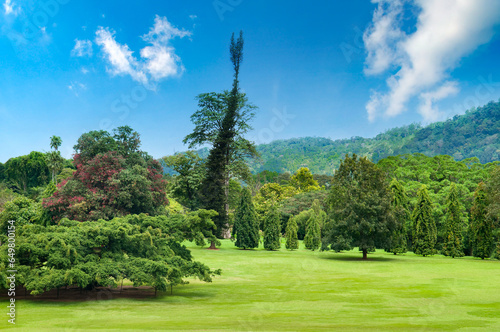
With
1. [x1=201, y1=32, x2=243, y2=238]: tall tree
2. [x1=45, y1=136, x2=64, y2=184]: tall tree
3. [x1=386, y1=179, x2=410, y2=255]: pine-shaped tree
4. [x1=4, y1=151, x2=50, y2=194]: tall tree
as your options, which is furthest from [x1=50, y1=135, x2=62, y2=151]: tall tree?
[x1=386, y1=179, x2=410, y2=255]: pine-shaped tree

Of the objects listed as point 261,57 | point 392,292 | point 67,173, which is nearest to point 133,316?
point 392,292

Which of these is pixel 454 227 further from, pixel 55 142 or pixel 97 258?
pixel 55 142

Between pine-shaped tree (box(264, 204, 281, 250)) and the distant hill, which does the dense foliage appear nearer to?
pine-shaped tree (box(264, 204, 281, 250))

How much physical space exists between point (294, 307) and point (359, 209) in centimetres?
1731

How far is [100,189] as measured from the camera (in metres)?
29.9

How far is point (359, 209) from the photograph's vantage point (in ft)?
87.3

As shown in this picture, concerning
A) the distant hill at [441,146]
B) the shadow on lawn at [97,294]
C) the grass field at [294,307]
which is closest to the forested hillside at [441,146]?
the distant hill at [441,146]

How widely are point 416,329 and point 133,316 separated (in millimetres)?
→ 6384

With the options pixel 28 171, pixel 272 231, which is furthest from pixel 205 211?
pixel 28 171

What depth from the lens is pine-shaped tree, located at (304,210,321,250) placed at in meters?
36.2

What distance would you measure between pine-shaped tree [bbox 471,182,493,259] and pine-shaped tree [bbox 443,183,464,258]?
1.23 m

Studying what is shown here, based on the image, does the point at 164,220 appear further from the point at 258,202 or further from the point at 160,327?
the point at 258,202

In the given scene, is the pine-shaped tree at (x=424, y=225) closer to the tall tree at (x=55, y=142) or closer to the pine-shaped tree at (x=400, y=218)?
the pine-shaped tree at (x=400, y=218)

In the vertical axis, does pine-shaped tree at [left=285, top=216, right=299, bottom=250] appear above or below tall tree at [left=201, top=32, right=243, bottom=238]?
below
